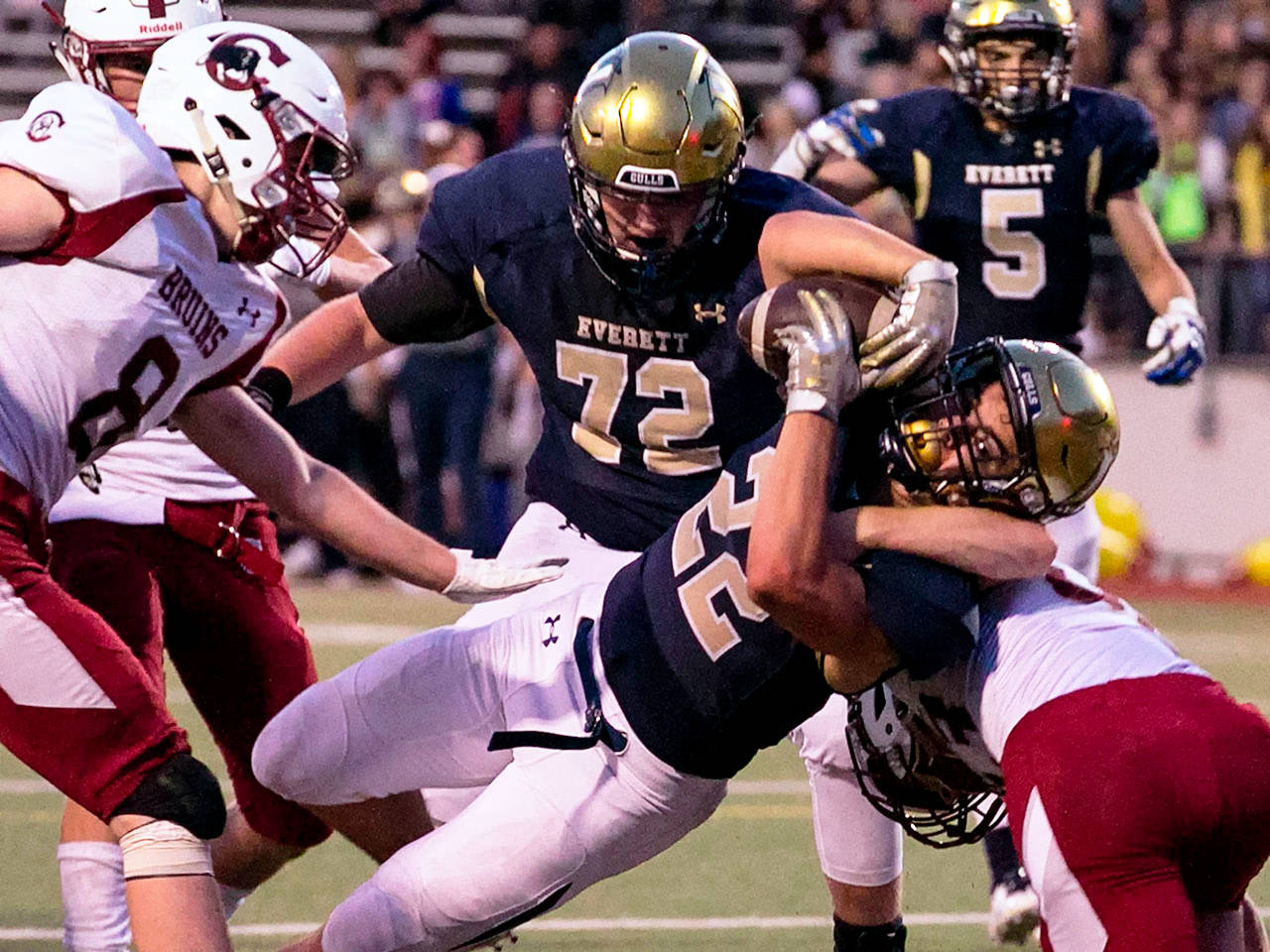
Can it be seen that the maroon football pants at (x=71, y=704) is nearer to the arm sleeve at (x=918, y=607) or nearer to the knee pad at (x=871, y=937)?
the arm sleeve at (x=918, y=607)

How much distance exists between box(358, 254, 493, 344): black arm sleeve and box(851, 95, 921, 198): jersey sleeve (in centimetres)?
189

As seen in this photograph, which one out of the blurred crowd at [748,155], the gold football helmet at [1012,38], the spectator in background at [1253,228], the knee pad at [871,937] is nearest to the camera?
the knee pad at [871,937]

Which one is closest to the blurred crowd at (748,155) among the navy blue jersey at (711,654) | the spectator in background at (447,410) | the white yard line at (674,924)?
the spectator in background at (447,410)

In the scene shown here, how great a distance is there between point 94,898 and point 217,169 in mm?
1280

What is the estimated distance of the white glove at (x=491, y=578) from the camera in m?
3.75

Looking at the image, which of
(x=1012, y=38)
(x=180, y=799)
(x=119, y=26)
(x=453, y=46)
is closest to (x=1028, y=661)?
(x=180, y=799)

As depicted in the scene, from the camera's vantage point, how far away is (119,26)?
4.06m

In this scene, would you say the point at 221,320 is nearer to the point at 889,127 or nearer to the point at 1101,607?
the point at 1101,607

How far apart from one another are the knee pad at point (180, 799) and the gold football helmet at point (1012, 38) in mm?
3183

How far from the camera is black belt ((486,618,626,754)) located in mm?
3330

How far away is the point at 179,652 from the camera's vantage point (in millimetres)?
4168

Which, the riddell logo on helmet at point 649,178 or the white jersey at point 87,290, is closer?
the white jersey at point 87,290

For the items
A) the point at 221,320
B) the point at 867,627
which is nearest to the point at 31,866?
the point at 221,320

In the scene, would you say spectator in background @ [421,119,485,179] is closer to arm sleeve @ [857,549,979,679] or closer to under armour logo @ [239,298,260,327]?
under armour logo @ [239,298,260,327]
